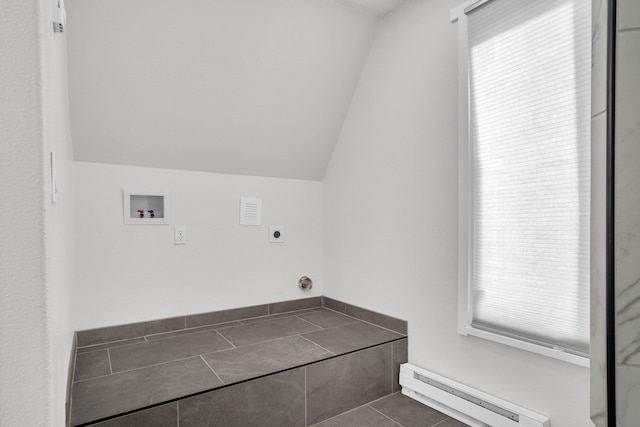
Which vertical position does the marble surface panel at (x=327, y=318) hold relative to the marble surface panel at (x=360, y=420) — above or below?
above

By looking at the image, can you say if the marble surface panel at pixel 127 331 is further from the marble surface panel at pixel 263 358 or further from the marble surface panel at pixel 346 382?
the marble surface panel at pixel 346 382

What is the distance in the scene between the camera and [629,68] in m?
0.62

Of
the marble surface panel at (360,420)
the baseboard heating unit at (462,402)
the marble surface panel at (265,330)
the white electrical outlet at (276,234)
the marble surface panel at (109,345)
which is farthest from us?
the white electrical outlet at (276,234)

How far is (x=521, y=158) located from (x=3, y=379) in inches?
74.5

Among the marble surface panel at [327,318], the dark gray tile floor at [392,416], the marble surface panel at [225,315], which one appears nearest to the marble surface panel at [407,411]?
the dark gray tile floor at [392,416]

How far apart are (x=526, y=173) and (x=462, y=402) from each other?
1159 mm

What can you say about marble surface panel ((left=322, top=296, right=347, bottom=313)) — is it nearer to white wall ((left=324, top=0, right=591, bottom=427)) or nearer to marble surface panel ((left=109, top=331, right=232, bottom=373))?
white wall ((left=324, top=0, right=591, bottom=427))

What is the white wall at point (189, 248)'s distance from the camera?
212 cm

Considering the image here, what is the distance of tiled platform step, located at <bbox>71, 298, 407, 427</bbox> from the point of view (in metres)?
1.49

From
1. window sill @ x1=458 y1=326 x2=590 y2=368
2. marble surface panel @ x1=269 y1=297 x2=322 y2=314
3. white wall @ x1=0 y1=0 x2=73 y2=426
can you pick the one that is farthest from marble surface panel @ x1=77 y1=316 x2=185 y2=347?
window sill @ x1=458 y1=326 x2=590 y2=368

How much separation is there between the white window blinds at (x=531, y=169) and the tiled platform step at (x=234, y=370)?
0.68 meters

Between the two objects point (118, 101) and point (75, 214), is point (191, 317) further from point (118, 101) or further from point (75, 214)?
point (118, 101)

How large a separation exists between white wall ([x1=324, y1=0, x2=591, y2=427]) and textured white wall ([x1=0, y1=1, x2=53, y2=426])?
1778 millimetres

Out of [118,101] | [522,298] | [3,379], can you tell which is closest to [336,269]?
[522,298]
